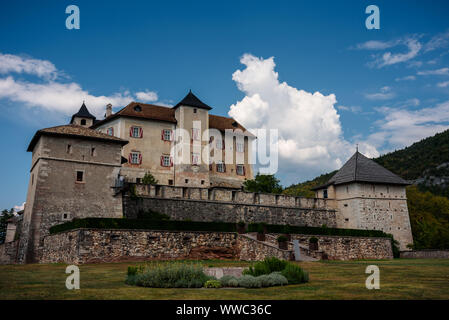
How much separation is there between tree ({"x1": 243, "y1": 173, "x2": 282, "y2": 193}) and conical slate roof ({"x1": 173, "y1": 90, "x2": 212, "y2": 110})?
1071cm

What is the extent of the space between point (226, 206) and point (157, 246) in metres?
10.7

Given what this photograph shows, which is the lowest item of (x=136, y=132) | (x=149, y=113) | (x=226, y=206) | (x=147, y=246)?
(x=147, y=246)

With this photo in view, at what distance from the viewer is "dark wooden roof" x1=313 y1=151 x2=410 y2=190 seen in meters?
40.7

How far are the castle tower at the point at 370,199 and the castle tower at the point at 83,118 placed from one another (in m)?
33.3

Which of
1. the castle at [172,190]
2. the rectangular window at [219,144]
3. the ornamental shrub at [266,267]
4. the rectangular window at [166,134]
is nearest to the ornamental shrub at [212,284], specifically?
the ornamental shrub at [266,267]

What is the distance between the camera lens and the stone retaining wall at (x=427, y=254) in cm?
3277

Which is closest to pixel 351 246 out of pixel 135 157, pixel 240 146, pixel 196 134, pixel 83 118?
pixel 196 134

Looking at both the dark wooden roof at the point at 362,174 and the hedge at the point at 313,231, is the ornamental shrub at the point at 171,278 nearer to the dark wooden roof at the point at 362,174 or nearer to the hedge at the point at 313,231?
the hedge at the point at 313,231

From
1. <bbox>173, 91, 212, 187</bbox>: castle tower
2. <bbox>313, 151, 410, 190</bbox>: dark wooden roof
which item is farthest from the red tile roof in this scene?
<bbox>313, 151, 410, 190</bbox>: dark wooden roof

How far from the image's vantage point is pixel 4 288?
36.3 feet

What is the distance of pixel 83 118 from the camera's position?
177ft

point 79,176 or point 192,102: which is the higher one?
point 192,102

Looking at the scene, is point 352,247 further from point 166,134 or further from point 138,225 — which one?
point 166,134
